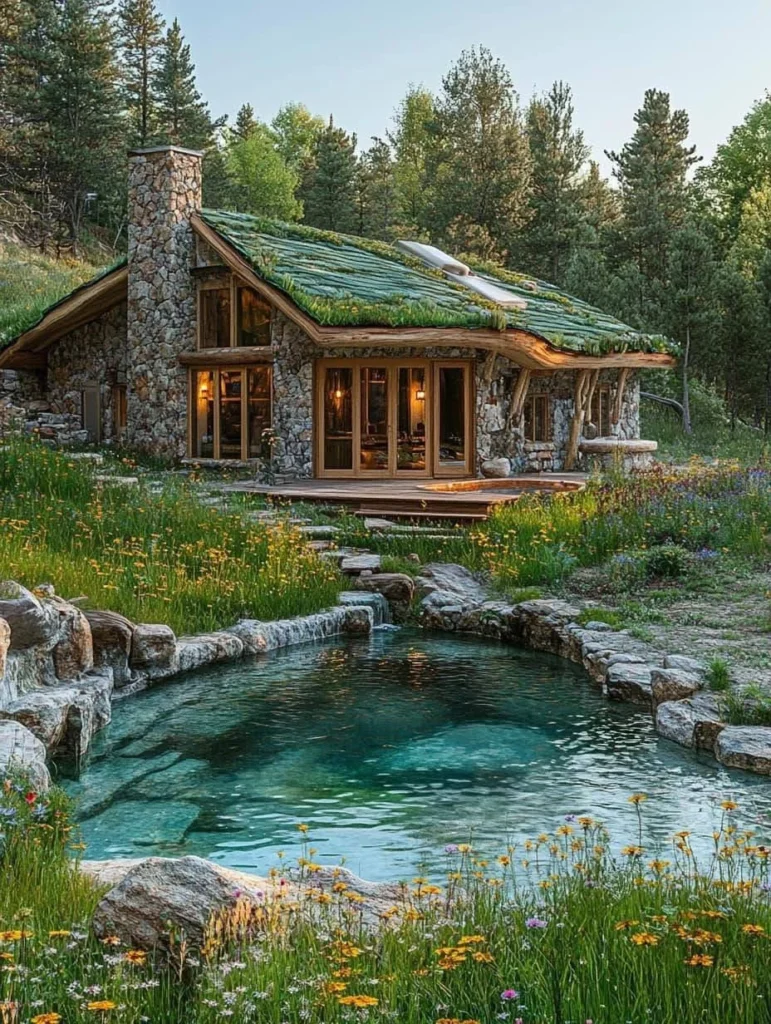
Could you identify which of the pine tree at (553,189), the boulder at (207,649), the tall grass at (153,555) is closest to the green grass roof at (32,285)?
the tall grass at (153,555)

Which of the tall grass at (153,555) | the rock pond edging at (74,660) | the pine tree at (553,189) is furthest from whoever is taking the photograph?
the pine tree at (553,189)

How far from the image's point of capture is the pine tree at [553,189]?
1731 inches

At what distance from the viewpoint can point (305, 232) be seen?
23.9 m

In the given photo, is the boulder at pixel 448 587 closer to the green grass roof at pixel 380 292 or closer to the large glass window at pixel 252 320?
the green grass roof at pixel 380 292

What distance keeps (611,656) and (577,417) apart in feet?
44.1

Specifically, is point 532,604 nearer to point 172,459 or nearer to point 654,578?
point 654,578

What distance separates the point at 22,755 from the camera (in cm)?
658

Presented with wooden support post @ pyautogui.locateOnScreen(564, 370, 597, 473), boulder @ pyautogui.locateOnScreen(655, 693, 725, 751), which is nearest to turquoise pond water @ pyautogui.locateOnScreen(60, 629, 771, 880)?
boulder @ pyautogui.locateOnScreen(655, 693, 725, 751)

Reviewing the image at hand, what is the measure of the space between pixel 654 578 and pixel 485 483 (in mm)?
7253

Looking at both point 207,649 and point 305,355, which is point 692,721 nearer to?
point 207,649

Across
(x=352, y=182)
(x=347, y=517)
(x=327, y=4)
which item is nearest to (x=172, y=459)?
(x=347, y=517)

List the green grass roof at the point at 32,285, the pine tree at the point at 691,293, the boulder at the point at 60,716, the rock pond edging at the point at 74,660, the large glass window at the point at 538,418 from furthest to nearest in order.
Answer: the pine tree at the point at 691,293 < the green grass roof at the point at 32,285 < the large glass window at the point at 538,418 < the boulder at the point at 60,716 < the rock pond edging at the point at 74,660

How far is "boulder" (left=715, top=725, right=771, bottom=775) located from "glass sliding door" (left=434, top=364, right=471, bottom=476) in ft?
45.8

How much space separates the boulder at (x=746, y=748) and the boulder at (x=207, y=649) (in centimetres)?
497
